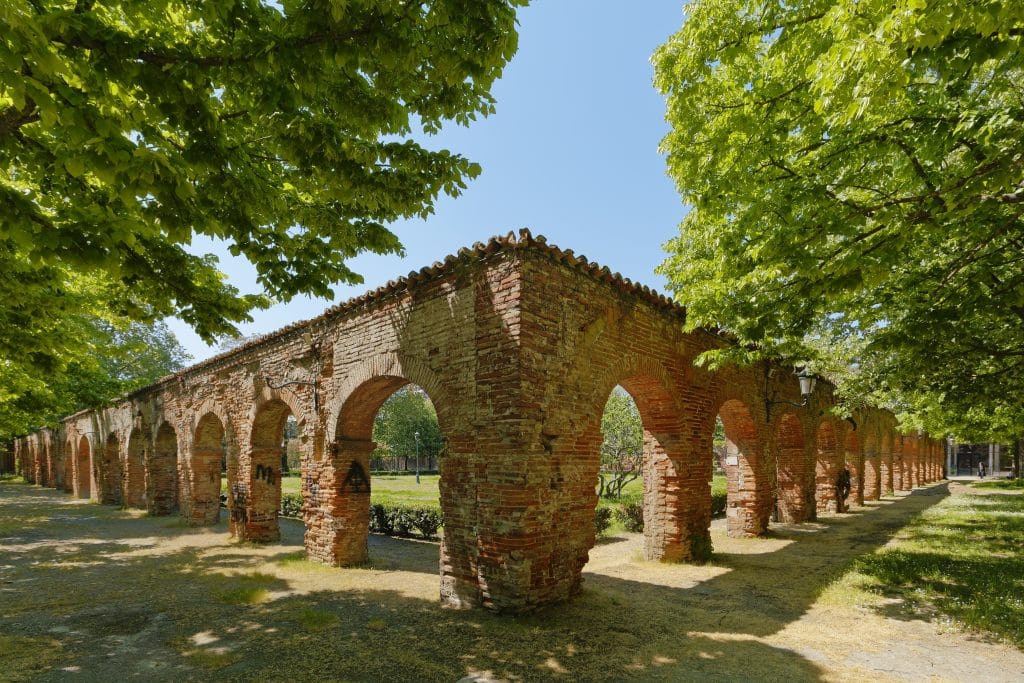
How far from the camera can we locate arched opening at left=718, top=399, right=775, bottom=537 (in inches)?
500

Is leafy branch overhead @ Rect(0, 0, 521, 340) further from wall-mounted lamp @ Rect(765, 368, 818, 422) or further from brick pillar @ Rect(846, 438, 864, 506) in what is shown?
brick pillar @ Rect(846, 438, 864, 506)

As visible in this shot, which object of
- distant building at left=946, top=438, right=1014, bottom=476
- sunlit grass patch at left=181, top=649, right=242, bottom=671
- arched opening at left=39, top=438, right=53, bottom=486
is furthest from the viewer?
distant building at left=946, top=438, right=1014, bottom=476

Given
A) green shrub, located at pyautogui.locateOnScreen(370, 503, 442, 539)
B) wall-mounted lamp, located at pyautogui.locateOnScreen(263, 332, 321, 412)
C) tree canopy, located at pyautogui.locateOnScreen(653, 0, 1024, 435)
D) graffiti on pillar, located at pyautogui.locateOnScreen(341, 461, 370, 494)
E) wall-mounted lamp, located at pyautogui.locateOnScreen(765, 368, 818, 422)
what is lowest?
green shrub, located at pyautogui.locateOnScreen(370, 503, 442, 539)

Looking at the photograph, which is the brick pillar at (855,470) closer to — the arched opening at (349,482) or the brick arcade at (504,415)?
the brick arcade at (504,415)

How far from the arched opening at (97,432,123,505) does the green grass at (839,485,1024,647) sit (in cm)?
2694

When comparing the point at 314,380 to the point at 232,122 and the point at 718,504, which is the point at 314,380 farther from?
the point at 718,504

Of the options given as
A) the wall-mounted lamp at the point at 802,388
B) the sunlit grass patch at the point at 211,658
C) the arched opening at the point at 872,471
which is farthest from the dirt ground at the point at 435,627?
the arched opening at the point at 872,471

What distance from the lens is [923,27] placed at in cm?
305

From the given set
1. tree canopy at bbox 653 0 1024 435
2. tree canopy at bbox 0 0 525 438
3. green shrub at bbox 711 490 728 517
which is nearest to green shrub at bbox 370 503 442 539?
tree canopy at bbox 0 0 525 438

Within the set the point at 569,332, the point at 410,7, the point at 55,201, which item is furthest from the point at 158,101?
the point at 569,332

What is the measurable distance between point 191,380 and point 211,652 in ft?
38.2

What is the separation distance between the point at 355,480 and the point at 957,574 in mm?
10778

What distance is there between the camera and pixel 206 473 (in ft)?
50.0

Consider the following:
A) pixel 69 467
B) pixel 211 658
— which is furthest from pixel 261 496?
pixel 69 467
